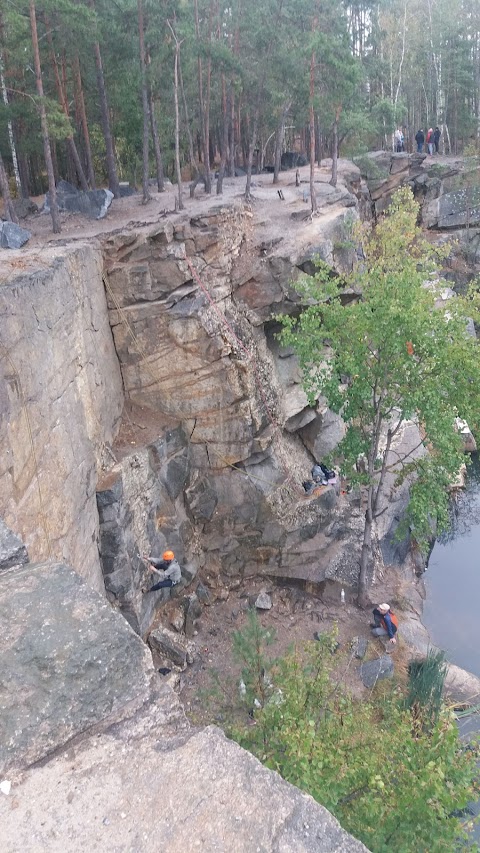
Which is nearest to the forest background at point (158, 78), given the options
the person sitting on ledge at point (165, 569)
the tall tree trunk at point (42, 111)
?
the tall tree trunk at point (42, 111)

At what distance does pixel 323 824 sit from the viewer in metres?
2.32

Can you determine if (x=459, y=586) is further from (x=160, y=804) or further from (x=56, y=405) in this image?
(x=160, y=804)

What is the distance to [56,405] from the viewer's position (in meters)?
9.99

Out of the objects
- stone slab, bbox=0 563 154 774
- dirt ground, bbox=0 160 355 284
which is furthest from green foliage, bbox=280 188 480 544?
stone slab, bbox=0 563 154 774

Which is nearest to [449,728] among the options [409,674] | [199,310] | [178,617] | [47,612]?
[47,612]

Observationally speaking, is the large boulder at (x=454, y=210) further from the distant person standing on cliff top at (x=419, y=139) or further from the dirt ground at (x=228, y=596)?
the dirt ground at (x=228, y=596)

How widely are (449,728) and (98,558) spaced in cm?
762

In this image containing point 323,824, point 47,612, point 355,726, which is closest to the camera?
point 323,824

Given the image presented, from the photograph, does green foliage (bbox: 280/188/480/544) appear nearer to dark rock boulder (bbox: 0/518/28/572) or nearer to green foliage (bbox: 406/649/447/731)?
green foliage (bbox: 406/649/447/731)

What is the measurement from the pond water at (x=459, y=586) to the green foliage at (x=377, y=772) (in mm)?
8441

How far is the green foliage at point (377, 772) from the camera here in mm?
6055

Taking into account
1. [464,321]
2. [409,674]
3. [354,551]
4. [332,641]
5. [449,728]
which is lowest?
[409,674]

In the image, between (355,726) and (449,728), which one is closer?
(449,728)

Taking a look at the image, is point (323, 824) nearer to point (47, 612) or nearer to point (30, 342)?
point (47, 612)
